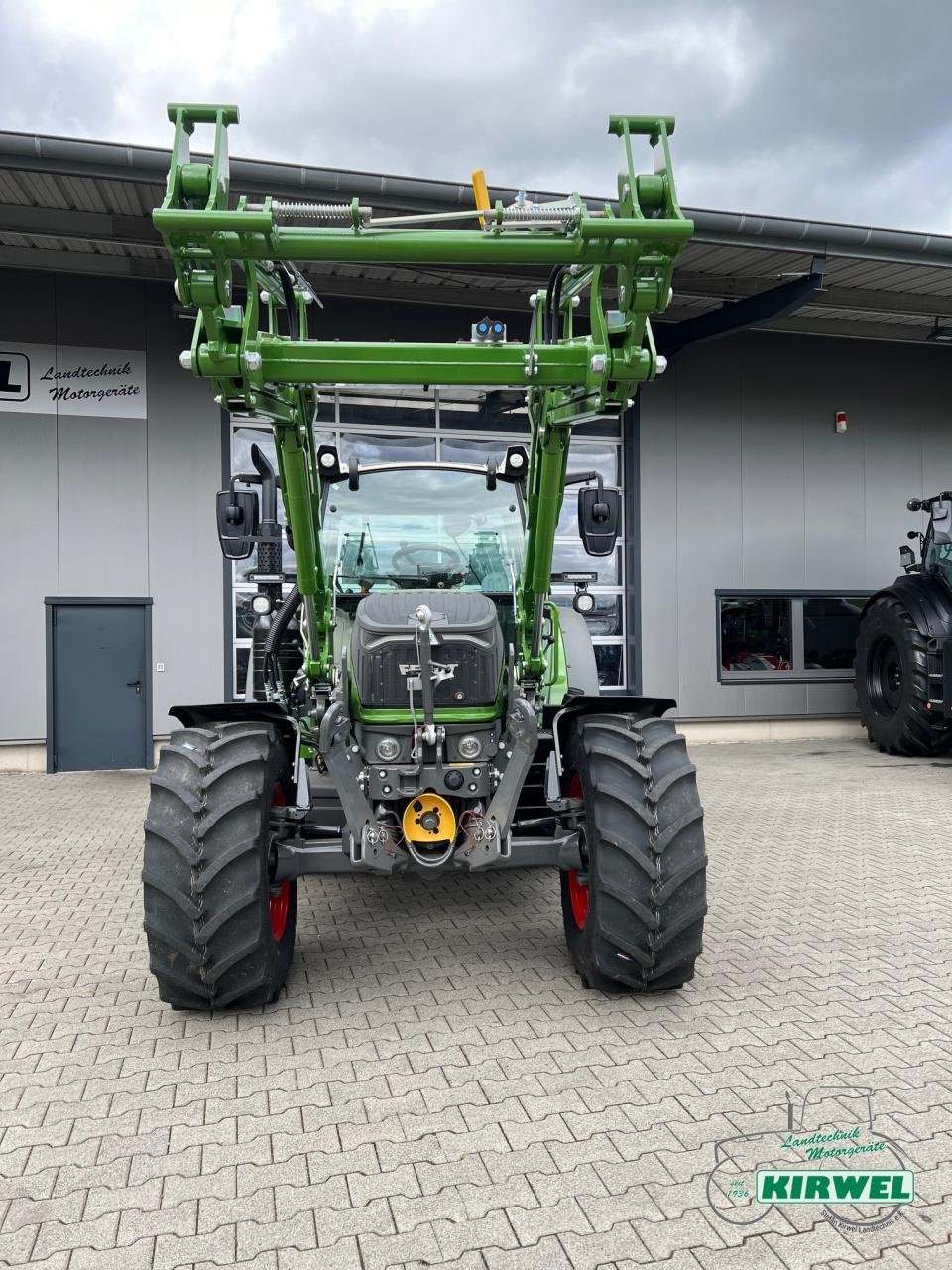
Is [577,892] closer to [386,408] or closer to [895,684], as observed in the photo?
[386,408]

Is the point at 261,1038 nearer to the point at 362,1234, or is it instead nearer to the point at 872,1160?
the point at 362,1234

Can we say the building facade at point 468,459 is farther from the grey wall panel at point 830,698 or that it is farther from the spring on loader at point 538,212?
the spring on loader at point 538,212

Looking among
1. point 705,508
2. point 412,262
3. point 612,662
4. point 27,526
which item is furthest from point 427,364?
point 705,508

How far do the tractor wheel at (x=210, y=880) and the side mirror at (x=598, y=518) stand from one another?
1.81m

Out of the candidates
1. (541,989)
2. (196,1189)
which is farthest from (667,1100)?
(196,1189)

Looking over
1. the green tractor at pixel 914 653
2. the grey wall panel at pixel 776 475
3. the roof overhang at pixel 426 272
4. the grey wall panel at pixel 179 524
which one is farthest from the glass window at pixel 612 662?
the grey wall panel at pixel 179 524

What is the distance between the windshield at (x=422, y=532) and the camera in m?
5.34

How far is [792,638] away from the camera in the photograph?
1301cm

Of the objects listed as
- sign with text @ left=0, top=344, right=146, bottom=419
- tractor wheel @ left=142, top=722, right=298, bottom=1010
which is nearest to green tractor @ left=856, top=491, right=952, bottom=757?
sign with text @ left=0, top=344, right=146, bottom=419

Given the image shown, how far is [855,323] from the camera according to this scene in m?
13.0

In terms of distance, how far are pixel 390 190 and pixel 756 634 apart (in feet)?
23.4

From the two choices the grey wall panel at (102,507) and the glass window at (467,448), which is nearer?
the grey wall panel at (102,507)

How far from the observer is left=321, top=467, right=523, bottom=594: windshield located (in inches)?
210

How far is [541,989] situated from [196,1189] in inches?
69.9
